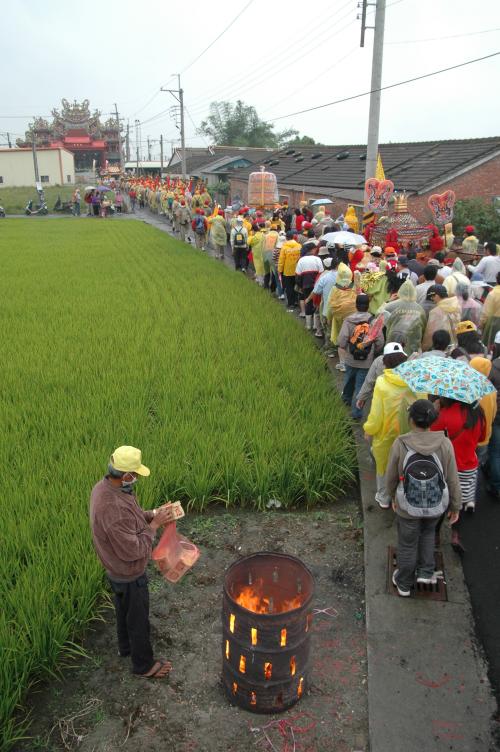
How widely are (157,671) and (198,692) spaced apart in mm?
270

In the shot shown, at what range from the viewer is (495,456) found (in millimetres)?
5168

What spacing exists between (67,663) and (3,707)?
571mm

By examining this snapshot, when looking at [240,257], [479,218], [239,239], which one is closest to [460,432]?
[239,239]

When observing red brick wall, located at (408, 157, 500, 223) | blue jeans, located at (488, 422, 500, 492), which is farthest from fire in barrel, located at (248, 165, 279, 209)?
blue jeans, located at (488, 422, 500, 492)

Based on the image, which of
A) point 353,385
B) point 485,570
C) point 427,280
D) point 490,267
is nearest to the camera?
point 485,570

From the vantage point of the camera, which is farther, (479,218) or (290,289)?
(479,218)

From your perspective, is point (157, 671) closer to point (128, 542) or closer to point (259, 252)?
point (128, 542)

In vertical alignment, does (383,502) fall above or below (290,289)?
below

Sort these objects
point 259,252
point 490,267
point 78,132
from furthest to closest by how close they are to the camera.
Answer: point 78,132 < point 259,252 < point 490,267

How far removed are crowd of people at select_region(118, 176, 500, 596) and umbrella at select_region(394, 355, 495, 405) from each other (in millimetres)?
77

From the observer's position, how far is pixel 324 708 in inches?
128

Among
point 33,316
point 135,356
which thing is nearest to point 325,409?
point 135,356

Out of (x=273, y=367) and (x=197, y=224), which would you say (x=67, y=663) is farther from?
(x=197, y=224)

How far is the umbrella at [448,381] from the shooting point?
418 cm
